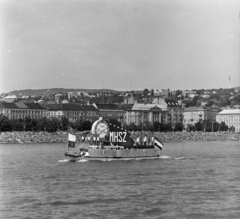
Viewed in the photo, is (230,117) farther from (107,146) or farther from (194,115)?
(107,146)

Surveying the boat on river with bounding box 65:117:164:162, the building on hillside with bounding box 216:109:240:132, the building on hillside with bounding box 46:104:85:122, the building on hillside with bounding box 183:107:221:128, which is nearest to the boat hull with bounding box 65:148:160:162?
the boat on river with bounding box 65:117:164:162

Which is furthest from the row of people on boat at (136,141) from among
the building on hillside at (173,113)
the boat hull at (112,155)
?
the building on hillside at (173,113)

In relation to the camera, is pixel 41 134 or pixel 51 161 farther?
pixel 41 134

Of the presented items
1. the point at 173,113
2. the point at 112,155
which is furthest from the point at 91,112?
the point at 112,155

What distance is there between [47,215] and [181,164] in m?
18.3

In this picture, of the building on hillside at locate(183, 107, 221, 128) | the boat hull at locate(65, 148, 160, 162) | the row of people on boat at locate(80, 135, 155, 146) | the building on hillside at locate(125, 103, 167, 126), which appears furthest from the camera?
the building on hillside at locate(183, 107, 221, 128)

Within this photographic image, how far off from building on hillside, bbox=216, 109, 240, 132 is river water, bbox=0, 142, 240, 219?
11055 centimetres

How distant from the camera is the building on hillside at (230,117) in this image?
143250mm

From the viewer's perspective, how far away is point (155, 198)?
853 inches

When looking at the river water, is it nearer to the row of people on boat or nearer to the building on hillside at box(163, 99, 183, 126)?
the row of people on boat

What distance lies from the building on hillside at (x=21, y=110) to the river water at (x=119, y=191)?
268 ft

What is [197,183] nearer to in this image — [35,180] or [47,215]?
[35,180]

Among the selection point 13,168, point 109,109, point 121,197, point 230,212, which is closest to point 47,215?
point 121,197

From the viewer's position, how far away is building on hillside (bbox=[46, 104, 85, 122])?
4865 inches
